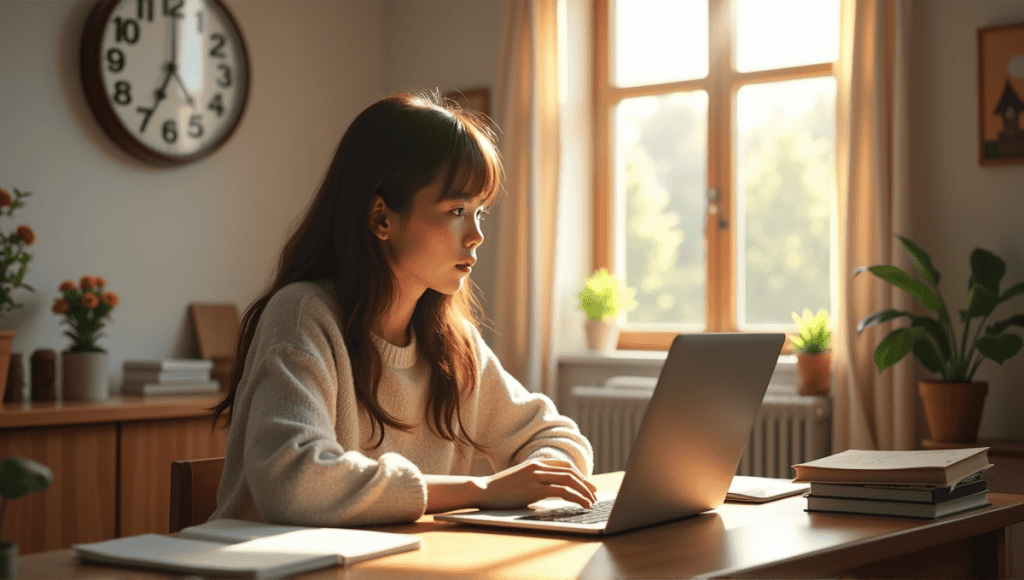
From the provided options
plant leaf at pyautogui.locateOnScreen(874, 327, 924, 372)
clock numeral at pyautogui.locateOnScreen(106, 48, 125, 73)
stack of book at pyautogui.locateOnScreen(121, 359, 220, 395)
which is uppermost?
clock numeral at pyautogui.locateOnScreen(106, 48, 125, 73)

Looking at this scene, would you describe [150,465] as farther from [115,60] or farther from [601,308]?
[601,308]

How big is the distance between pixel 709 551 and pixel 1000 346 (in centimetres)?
186

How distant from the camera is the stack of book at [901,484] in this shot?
4.17 ft

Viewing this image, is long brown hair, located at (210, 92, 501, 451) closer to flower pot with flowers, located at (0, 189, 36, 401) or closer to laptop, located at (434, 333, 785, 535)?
laptop, located at (434, 333, 785, 535)

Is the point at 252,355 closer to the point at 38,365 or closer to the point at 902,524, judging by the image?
the point at 902,524

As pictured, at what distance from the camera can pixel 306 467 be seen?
1.22 metres

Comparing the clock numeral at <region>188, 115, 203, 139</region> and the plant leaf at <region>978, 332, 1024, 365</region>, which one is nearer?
the plant leaf at <region>978, 332, 1024, 365</region>

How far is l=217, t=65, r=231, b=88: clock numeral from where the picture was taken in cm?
361

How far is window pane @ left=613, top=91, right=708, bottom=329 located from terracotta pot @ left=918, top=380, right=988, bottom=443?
1.09 metres

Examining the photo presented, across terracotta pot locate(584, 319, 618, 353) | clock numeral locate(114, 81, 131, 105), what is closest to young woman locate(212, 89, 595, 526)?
terracotta pot locate(584, 319, 618, 353)

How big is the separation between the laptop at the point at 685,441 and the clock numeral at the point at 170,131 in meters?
2.50

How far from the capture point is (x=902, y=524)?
1234 mm

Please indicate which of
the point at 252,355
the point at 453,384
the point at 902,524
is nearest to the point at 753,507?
the point at 902,524

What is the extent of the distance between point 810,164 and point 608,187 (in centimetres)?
79
